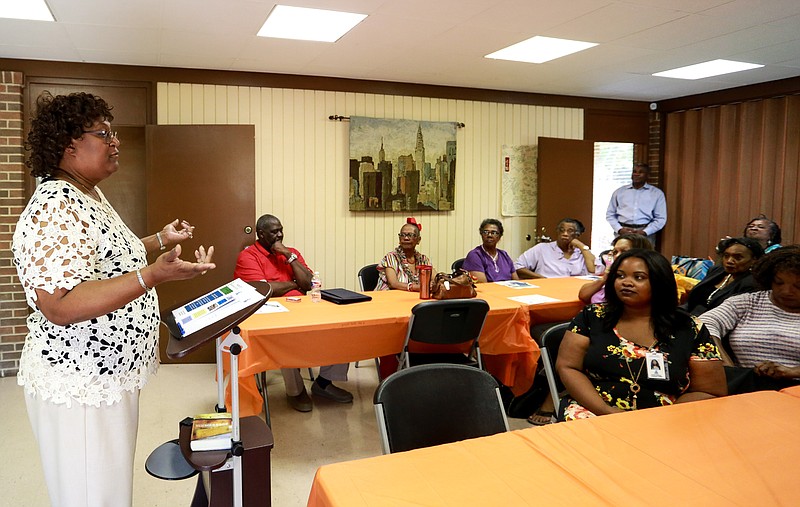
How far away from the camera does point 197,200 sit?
17.0 ft

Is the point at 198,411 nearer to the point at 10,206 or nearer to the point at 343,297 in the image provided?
the point at 343,297

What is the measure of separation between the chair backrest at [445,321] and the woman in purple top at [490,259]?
1.53 m

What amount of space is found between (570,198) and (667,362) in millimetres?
4767

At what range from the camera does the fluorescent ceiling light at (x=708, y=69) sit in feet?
17.2

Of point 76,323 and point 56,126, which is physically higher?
point 56,126

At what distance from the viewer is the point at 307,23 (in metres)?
3.99

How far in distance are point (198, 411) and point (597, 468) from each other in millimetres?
3177

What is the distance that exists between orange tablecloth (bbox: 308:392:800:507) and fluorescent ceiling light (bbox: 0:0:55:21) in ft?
11.7

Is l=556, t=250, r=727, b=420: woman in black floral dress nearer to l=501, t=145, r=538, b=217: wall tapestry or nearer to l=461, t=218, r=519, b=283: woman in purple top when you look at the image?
l=461, t=218, r=519, b=283: woman in purple top

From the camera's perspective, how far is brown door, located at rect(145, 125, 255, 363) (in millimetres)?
5070

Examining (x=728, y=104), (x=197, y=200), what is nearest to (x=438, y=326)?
(x=197, y=200)

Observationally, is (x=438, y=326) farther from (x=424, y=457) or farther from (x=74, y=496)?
(x=74, y=496)

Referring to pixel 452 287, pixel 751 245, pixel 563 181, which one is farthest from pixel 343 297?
pixel 563 181

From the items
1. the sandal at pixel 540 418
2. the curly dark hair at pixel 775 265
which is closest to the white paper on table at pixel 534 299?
the sandal at pixel 540 418
